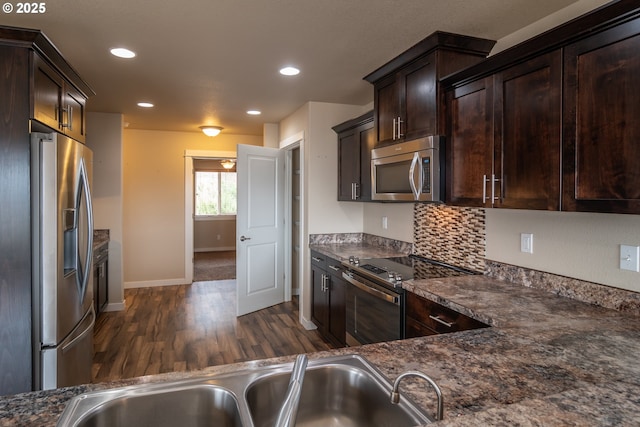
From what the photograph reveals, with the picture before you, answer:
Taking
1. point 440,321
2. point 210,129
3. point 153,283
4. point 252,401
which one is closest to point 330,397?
point 252,401

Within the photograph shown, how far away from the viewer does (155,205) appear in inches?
239

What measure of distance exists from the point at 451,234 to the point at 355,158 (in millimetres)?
1314

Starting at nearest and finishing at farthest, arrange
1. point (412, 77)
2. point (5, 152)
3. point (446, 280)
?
point (5, 152) → point (446, 280) → point (412, 77)

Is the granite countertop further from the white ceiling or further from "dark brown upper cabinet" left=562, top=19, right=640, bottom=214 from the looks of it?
the white ceiling

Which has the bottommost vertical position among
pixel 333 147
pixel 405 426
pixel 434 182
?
pixel 405 426

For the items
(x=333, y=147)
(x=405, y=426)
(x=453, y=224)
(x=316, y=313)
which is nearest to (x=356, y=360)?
(x=405, y=426)

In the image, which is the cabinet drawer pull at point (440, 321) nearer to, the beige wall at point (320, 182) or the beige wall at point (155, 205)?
the beige wall at point (320, 182)

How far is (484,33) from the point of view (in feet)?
7.94

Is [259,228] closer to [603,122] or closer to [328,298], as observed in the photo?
[328,298]

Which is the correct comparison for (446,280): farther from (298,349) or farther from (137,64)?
(137,64)

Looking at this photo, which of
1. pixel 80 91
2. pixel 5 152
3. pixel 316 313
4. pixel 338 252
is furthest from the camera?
pixel 316 313

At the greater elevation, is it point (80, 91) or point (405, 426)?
point (80, 91)

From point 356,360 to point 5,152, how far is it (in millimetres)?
2059

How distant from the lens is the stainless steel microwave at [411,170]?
242 cm
